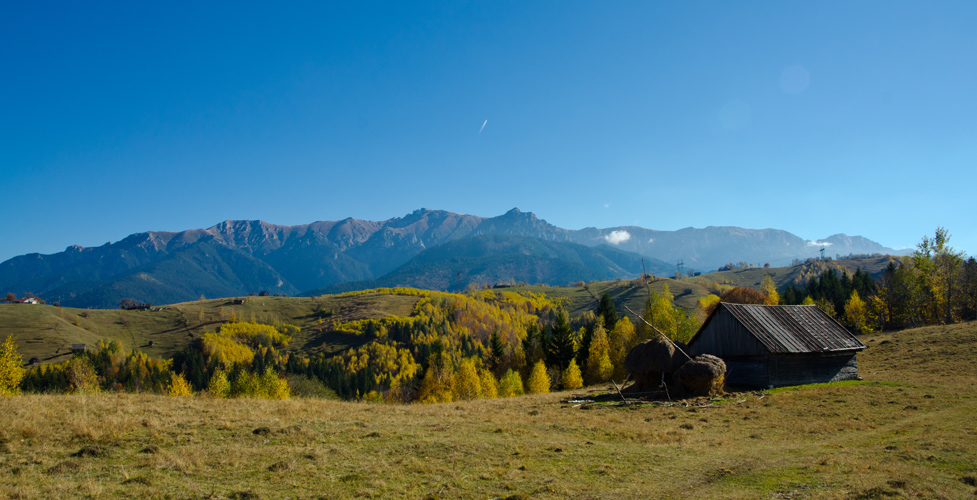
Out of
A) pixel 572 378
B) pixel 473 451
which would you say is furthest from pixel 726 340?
pixel 473 451

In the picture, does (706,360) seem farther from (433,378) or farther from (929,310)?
(929,310)

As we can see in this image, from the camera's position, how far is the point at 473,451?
14.9m

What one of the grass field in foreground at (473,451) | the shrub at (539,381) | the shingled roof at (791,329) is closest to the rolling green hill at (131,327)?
the shrub at (539,381)

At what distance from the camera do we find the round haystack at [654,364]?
33438 mm

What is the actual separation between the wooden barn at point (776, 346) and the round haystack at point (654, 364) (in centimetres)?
690

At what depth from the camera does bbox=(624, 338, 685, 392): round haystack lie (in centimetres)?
3344

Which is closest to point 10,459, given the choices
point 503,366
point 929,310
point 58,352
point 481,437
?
point 481,437

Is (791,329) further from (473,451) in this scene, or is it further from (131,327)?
(131,327)

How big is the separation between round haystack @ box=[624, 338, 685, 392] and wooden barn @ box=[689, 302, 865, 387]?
272 inches

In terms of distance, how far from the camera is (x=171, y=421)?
16.9 metres

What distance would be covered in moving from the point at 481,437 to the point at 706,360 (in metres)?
21.5

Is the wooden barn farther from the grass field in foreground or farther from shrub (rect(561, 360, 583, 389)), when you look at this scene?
shrub (rect(561, 360, 583, 389))

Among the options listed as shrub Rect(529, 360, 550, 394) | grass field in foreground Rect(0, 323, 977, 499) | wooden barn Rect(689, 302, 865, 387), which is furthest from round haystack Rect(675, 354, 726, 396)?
shrub Rect(529, 360, 550, 394)

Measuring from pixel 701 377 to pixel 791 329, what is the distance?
14.0 metres
